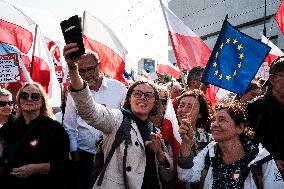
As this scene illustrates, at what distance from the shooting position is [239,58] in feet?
13.3

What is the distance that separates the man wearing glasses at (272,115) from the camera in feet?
11.4

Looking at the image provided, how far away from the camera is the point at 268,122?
3.58m

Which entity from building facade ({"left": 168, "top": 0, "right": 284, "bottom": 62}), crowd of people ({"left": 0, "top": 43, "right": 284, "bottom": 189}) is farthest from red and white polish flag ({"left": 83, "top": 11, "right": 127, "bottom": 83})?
building facade ({"left": 168, "top": 0, "right": 284, "bottom": 62})

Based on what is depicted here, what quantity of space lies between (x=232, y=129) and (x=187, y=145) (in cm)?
42

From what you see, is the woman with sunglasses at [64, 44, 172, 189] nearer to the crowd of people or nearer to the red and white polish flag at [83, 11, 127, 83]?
the crowd of people

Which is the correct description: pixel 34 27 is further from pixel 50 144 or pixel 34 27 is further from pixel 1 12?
pixel 50 144

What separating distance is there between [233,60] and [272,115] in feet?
2.44

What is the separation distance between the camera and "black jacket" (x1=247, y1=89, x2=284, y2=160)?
11.4 ft

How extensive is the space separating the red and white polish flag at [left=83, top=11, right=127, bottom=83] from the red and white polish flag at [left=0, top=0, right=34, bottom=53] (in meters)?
0.88

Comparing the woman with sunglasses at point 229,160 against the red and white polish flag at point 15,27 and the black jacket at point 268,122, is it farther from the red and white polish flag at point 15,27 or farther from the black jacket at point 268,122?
the red and white polish flag at point 15,27

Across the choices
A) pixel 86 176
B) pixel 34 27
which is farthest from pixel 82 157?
pixel 34 27

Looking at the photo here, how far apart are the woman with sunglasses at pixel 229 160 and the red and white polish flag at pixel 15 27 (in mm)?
3519

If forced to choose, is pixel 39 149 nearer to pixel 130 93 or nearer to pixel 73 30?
pixel 130 93

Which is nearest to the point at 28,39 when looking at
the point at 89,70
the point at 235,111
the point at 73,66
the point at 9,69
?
the point at 9,69
